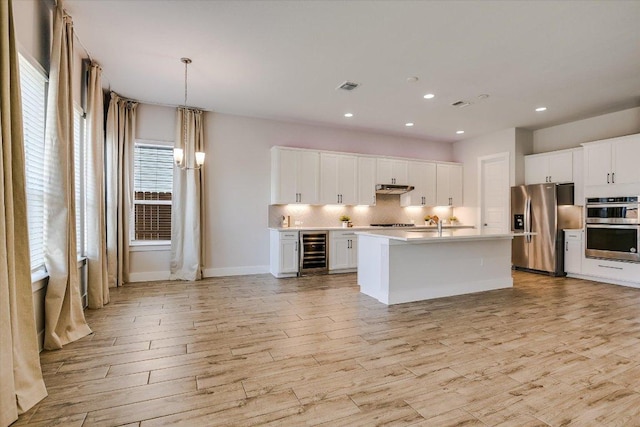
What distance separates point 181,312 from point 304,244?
2763 millimetres

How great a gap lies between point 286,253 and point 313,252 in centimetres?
55

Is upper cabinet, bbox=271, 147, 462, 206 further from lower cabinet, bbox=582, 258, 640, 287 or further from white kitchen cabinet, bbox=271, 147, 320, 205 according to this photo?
lower cabinet, bbox=582, 258, 640, 287

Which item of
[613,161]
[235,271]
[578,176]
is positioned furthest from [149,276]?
[613,161]

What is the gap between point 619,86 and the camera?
4.77 meters

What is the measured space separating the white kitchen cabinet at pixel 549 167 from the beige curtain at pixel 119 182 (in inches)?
309

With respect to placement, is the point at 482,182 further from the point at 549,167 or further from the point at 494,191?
the point at 549,167

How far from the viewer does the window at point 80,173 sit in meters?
3.85

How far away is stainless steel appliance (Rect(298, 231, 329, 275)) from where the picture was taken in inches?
250

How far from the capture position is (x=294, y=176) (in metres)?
6.53

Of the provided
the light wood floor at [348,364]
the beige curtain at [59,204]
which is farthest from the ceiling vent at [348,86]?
the beige curtain at [59,204]

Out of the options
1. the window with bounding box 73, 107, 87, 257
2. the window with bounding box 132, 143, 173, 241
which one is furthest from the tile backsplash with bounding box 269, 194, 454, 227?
the window with bounding box 73, 107, 87, 257

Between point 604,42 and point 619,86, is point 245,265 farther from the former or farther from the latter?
point 619,86

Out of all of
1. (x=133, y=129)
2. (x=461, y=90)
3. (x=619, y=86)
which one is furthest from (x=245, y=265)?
(x=619, y=86)

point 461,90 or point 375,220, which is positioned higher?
point 461,90
